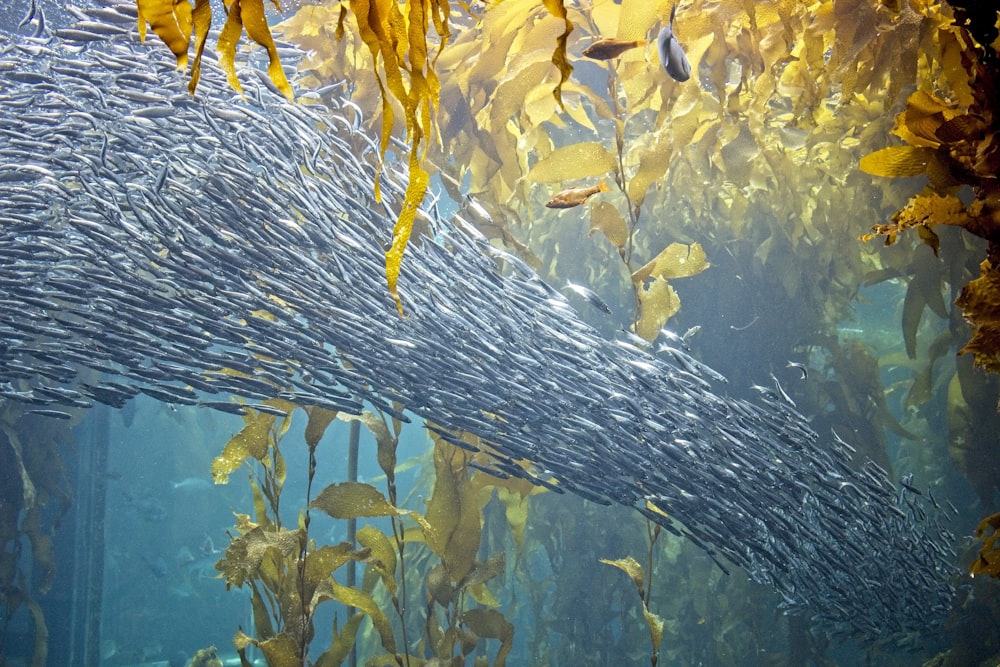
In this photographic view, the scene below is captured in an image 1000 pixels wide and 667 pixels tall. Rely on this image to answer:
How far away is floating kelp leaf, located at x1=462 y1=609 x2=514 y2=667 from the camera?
4.09m

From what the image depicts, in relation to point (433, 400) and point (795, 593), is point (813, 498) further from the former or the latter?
point (433, 400)

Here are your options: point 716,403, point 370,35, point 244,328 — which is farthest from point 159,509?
point 370,35

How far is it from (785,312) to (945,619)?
333cm

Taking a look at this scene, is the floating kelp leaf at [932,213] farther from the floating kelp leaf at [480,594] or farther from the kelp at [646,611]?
the floating kelp leaf at [480,594]

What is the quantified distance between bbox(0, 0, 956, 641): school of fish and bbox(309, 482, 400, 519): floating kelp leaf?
1.62 ft

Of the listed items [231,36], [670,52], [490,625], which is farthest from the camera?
[490,625]

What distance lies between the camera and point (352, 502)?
3.60 metres

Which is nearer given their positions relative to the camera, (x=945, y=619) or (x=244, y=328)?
(x=244, y=328)

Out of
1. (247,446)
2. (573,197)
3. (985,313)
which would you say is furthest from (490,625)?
(985,313)

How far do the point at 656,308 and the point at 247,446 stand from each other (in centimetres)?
272

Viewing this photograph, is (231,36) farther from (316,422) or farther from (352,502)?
(316,422)

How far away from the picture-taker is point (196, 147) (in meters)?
3.55

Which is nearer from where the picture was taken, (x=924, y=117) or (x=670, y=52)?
(x=924, y=117)

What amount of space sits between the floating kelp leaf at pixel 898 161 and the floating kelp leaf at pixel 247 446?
342 cm
